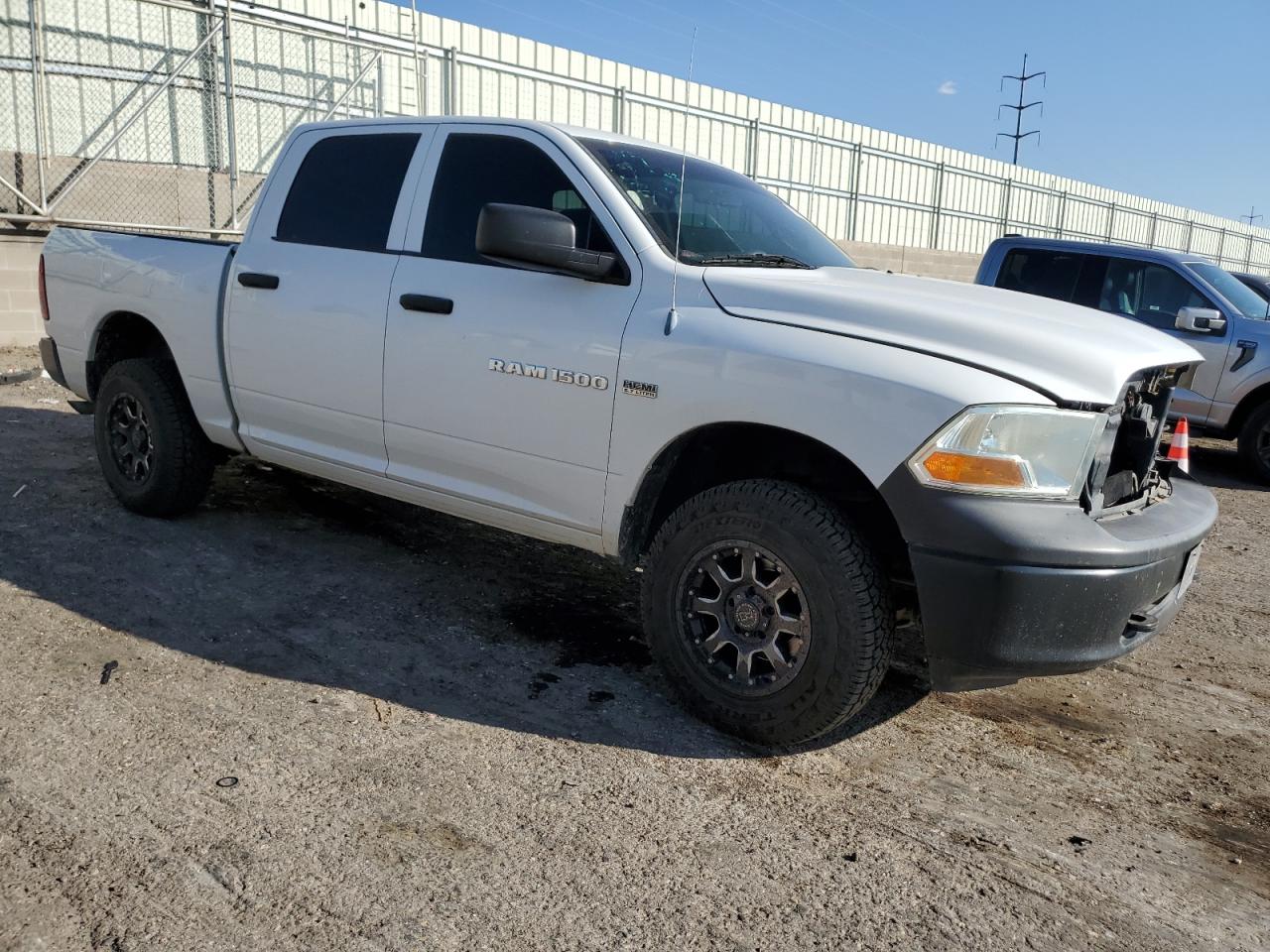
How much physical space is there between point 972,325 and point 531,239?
141cm

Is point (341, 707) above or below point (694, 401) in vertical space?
below

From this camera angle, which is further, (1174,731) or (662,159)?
(662,159)

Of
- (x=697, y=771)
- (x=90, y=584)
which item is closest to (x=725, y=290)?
(x=697, y=771)

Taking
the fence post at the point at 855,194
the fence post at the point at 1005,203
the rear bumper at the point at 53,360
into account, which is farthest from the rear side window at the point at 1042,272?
the fence post at the point at 1005,203

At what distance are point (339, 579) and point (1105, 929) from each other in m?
3.32

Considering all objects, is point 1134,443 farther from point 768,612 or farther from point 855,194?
point 855,194

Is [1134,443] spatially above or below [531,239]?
below

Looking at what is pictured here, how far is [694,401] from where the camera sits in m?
3.26

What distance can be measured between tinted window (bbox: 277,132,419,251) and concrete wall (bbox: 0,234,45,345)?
23.4 ft

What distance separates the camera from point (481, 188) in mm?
4043

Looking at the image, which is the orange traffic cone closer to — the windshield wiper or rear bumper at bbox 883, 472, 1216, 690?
rear bumper at bbox 883, 472, 1216, 690

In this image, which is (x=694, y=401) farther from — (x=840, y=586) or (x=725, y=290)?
(x=840, y=586)

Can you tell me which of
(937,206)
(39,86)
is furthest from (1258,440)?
(937,206)

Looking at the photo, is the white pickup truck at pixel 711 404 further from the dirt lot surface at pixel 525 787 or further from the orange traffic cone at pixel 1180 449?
the dirt lot surface at pixel 525 787
